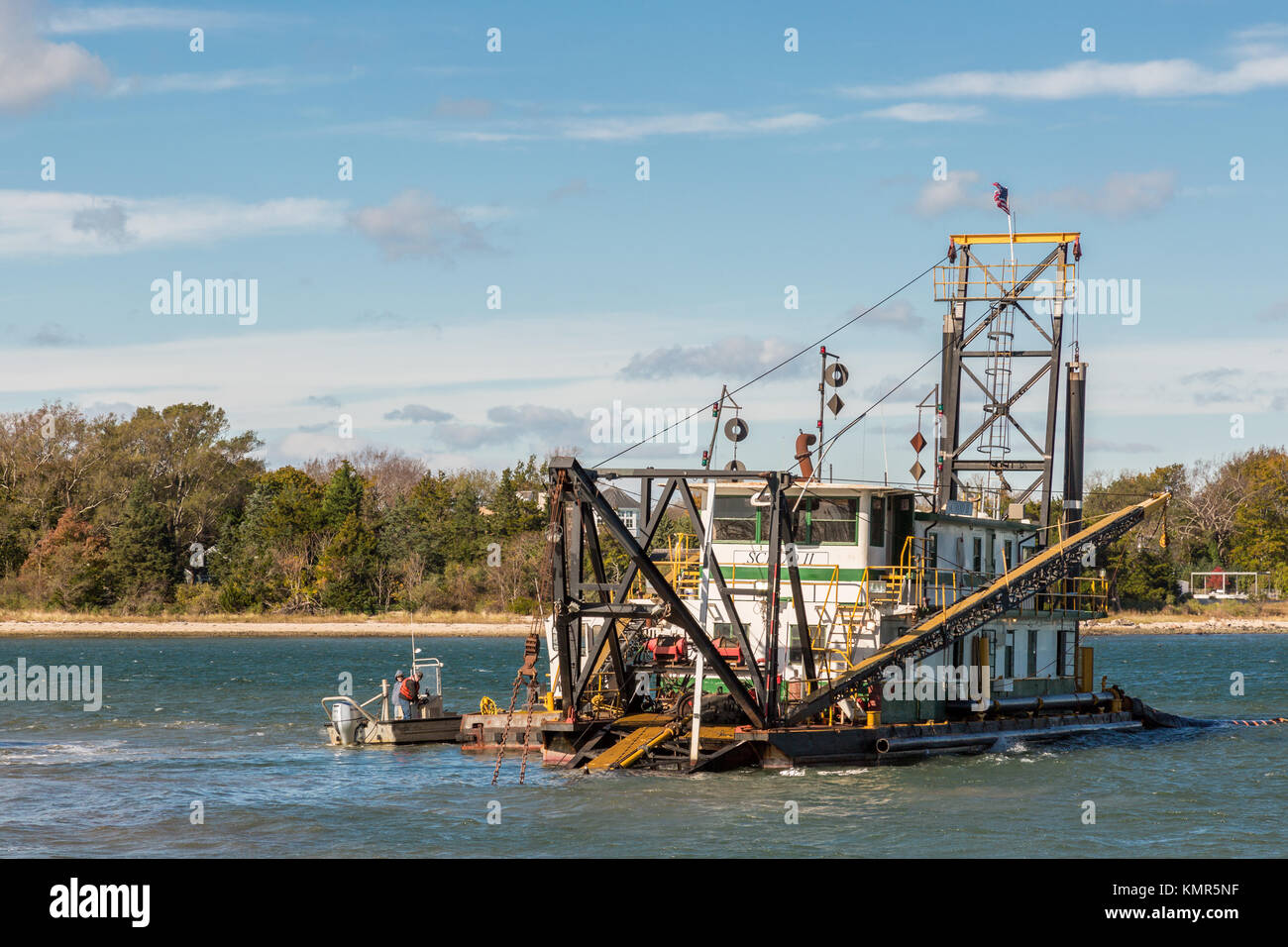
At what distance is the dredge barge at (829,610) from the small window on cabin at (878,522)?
59mm

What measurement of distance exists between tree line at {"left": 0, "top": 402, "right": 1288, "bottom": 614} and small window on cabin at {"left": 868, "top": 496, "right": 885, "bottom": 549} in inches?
2536

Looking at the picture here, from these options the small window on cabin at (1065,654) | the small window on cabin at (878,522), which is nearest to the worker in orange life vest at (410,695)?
the small window on cabin at (878,522)

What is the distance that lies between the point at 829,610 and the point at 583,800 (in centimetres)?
786

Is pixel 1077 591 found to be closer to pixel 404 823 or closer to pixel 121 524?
pixel 404 823

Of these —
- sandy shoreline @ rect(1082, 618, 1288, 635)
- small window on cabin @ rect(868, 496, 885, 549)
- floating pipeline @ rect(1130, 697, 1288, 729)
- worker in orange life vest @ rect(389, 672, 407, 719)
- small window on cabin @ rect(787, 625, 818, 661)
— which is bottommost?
sandy shoreline @ rect(1082, 618, 1288, 635)

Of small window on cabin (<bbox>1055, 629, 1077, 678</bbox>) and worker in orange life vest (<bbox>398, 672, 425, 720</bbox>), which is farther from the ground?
small window on cabin (<bbox>1055, 629, 1077, 678</bbox>)

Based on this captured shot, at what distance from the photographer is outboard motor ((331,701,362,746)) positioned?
3506 centimetres

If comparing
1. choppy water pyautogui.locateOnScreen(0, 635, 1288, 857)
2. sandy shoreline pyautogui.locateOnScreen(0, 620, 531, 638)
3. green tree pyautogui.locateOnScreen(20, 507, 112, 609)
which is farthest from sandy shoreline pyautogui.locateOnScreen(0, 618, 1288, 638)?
choppy water pyautogui.locateOnScreen(0, 635, 1288, 857)

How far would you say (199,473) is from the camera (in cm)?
11600

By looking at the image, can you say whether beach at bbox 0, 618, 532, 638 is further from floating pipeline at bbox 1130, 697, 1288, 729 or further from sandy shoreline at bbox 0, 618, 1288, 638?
floating pipeline at bbox 1130, 697, 1288, 729

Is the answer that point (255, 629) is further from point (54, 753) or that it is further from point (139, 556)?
point (54, 753)

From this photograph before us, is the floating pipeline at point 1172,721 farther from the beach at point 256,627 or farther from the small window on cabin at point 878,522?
the beach at point 256,627

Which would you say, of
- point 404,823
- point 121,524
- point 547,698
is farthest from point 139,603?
point 404,823
